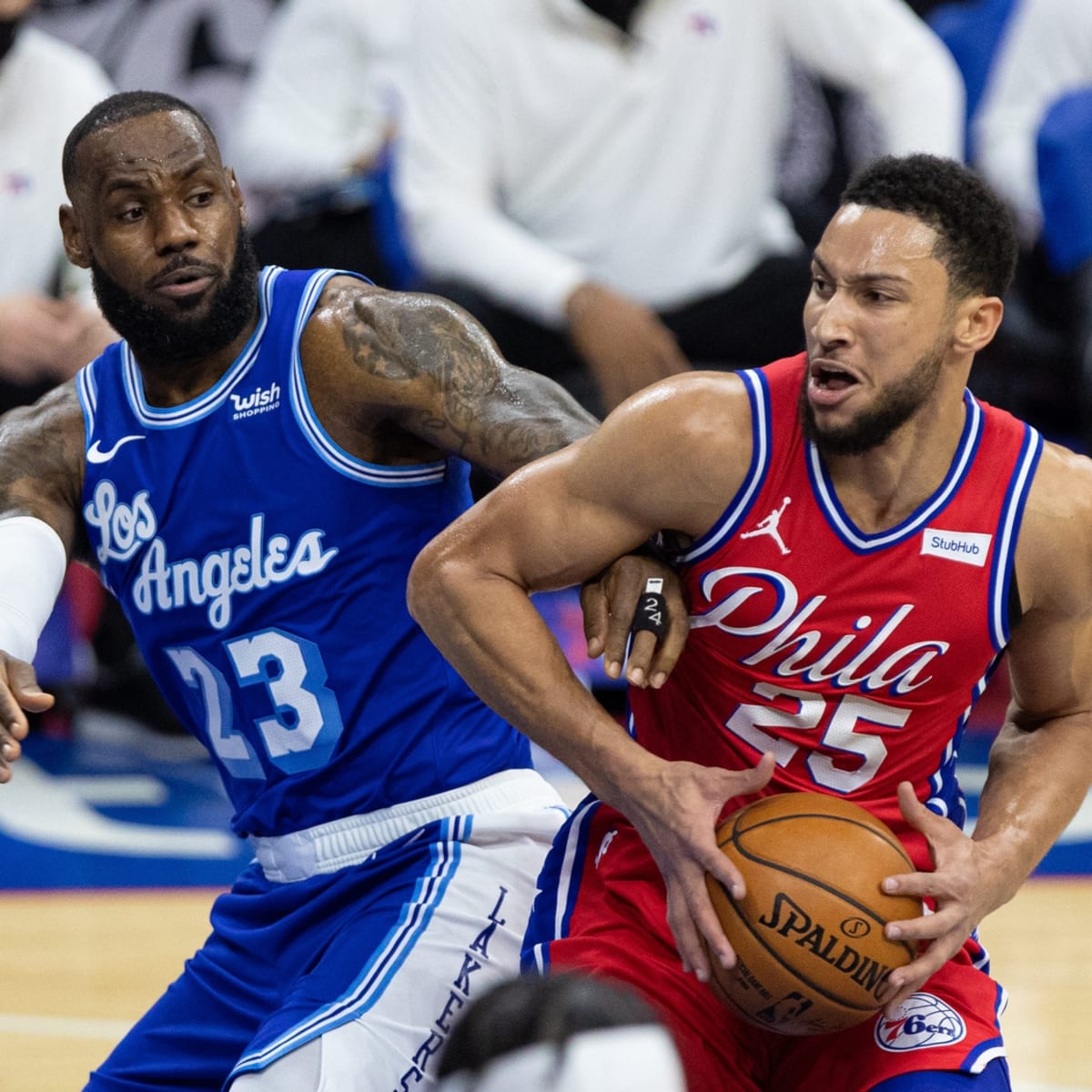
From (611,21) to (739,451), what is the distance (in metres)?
4.54

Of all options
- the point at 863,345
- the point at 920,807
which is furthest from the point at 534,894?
the point at 863,345

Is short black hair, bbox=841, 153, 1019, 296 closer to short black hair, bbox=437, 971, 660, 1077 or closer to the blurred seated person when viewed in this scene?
short black hair, bbox=437, 971, 660, 1077

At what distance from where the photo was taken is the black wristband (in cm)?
330

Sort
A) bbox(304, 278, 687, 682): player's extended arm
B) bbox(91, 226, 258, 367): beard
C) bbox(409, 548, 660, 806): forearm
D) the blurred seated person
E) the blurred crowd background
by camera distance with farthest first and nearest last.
Result: the blurred seated person < the blurred crowd background < bbox(91, 226, 258, 367): beard < bbox(304, 278, 687, 682): player's extended arm < bbox(409, 548, 660, 806): forearm

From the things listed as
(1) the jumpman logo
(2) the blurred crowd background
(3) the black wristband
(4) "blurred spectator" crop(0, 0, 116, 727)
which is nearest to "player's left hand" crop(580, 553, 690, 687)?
(3) the black wristband

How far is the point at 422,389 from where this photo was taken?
377 centimetres

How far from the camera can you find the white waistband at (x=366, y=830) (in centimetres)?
382

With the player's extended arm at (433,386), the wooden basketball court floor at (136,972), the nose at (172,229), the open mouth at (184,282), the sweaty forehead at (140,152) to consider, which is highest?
the sweaty forehead at (140,152)

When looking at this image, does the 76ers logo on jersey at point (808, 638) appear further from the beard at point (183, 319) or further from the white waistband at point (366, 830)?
the beard at point (183, 319)

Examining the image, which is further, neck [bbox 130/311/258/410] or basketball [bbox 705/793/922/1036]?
neck [bbox 130/311/258/410]

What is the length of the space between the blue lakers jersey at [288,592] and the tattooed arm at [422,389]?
5cm

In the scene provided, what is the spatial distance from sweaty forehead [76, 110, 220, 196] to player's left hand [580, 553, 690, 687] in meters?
1.24

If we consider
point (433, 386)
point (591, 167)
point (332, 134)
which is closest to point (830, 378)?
point (433, 386)

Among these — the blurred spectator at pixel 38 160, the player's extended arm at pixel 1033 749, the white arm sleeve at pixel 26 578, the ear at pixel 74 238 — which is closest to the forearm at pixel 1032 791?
the player's extended arm at pixel 1033 749
